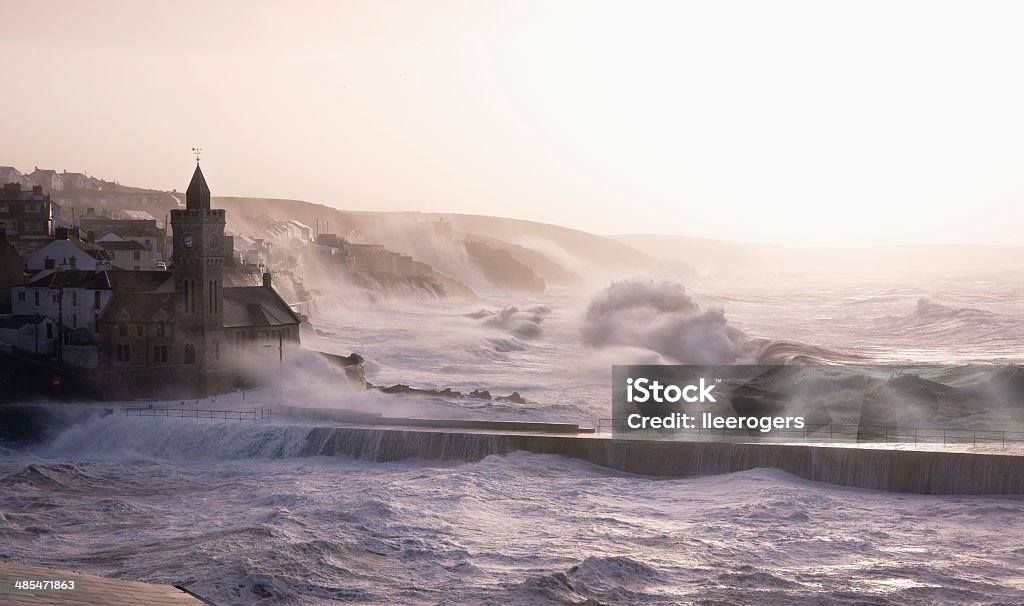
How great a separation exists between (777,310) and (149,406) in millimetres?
77807

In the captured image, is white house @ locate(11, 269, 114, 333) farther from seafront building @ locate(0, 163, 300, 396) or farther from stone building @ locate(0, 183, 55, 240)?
stone building @ locate(0, 183, 55, 240)

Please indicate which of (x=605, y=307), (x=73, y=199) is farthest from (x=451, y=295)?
(x=605, y=307)

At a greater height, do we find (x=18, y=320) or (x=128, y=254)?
(x=128, y=254)

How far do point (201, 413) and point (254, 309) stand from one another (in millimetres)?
7941

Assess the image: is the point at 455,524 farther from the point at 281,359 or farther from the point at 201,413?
the point at 281,359

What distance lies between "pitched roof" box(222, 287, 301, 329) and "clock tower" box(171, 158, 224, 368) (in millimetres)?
955

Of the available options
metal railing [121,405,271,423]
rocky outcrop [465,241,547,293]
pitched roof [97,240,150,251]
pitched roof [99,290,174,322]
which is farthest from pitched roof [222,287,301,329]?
rocky outcrop [465,241,547,293]

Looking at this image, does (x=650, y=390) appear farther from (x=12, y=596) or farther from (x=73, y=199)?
(x=73, y=199)

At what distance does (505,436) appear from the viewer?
1212 inches

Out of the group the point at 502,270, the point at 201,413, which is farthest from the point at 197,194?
the point at 502,270

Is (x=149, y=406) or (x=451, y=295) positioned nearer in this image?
(x=149, y=406)

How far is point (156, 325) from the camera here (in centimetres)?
4041

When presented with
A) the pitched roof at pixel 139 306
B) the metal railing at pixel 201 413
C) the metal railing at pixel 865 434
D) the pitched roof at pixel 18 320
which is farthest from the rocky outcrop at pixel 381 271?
the metal railing at pixel 865 434

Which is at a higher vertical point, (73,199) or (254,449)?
(73,199)
